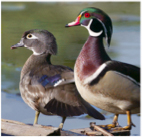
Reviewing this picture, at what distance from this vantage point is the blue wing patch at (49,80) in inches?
85.9

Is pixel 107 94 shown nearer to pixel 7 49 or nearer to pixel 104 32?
pixel 104 32

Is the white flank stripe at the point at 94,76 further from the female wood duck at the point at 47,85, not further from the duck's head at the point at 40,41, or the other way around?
the duck's head at the point at 40,41

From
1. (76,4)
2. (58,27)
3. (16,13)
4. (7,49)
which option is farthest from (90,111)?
(16,13)

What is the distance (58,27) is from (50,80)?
3644 millimetres

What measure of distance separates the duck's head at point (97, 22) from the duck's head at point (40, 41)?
558 mm

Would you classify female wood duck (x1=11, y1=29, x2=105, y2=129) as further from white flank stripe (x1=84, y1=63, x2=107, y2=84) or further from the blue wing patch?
white flank stripe (x1=84, y1=63, x2=107, y2=84)

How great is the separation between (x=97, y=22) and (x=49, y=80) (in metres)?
0.55

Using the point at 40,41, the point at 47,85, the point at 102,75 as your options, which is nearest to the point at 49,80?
the point at 47,85

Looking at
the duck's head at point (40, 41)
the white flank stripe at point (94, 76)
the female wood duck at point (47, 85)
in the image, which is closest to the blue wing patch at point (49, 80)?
the female wood duck at point (47, 85)

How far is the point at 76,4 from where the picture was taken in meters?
6.82

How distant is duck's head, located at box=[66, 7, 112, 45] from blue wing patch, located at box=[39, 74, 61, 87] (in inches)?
17.1

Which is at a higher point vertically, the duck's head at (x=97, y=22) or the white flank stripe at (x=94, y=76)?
the duck's head at (x=97, y=22)

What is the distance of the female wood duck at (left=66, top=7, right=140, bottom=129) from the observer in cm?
185

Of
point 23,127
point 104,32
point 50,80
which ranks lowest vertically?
point 23,127
